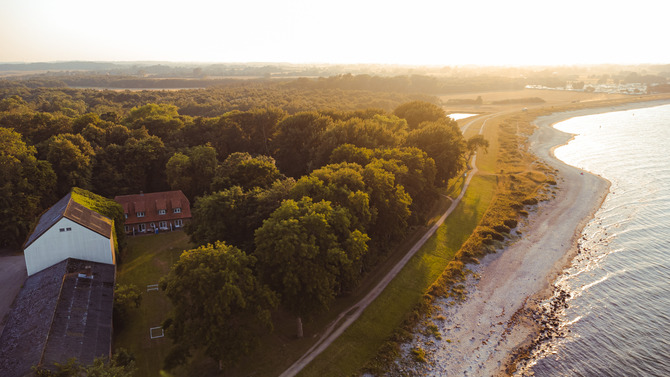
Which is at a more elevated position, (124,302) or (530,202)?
(530,202)

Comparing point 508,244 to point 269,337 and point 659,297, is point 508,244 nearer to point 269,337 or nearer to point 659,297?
point 659,297

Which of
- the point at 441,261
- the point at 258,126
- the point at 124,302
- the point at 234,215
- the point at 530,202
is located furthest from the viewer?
the point at 258,126

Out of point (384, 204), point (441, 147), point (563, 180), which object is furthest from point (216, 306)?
point (563, 180)

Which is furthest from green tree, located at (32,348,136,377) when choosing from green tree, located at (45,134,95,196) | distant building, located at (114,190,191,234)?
green tree, located at (45,134,95,196)

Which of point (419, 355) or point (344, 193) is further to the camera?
point (344, 193)

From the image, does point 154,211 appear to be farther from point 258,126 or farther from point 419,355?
point 419,355

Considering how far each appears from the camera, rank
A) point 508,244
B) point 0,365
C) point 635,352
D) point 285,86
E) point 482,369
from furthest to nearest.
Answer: point 285,86
point 508,244
point 635,352
point 482,369
point 0,365

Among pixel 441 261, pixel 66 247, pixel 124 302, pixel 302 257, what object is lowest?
pixel 441 261

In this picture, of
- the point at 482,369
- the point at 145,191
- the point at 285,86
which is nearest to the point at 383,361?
the point at 482,369
